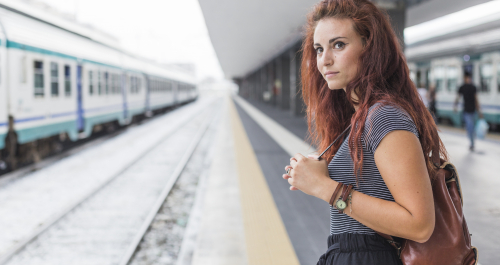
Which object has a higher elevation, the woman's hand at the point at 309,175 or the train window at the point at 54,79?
the train window at the point at 54,79

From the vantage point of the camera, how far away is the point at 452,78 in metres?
13.6

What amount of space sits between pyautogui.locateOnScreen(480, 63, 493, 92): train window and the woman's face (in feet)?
40.6

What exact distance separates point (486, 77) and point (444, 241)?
41.7ft

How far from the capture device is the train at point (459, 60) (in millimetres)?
11406

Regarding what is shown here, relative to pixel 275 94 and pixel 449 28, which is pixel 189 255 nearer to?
pixel 449 28

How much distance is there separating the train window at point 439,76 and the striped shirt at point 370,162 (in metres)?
14.7

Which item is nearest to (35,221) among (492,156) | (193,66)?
(492,156)

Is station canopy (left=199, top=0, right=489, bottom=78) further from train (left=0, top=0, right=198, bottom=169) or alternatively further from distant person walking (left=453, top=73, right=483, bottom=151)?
train (left=0, top=0, right=198, bottom=169)

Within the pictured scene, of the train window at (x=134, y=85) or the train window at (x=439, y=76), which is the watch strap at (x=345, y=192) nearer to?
the train window at (x=439, y=76)

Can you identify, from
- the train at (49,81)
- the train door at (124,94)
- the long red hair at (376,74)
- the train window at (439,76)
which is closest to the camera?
the long red hair at (376,74)

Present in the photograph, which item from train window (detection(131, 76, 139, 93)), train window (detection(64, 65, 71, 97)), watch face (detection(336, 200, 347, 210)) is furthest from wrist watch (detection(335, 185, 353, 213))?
train window (detection(131, 76, 139, 93))

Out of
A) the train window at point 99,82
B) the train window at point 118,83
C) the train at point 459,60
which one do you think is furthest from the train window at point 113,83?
the train at point 459,60

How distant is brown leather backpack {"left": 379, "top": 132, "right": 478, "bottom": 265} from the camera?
1087 millimetres

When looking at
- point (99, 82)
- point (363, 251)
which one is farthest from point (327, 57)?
point (99, 82)
